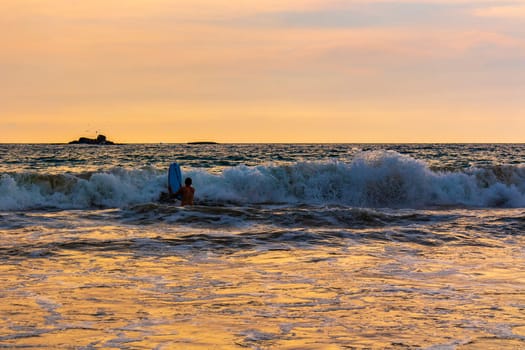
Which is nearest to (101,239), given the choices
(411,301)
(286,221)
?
(286,221)

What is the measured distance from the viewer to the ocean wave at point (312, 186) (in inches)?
1014

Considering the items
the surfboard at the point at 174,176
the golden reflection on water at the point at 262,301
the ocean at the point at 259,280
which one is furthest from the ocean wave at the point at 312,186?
the golden reflection on water at the point at 262,301

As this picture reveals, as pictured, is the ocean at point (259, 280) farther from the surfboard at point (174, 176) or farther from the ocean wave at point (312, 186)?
the surfboard at point (174, 176)

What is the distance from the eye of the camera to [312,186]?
2816 cm

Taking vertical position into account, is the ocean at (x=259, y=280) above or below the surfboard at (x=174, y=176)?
below

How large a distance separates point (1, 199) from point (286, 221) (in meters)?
10.9

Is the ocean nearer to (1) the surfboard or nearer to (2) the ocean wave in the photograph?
(2) the ocean wave

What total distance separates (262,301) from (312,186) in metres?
20.1

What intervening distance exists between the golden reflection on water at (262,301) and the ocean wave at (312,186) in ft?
46.2

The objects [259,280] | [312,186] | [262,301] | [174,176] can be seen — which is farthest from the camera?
[312,186]

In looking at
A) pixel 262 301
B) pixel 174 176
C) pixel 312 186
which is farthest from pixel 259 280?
pixel 312 186

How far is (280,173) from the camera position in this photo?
94.4 feet

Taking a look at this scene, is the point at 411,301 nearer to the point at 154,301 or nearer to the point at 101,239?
the point at 154,301

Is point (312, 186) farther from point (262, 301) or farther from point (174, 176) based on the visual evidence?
point (262, 301)
